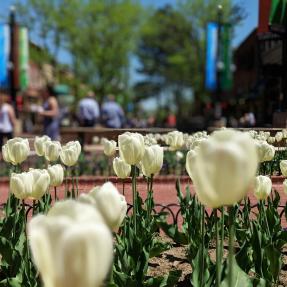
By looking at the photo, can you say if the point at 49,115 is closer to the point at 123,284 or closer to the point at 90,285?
the point at 123,284

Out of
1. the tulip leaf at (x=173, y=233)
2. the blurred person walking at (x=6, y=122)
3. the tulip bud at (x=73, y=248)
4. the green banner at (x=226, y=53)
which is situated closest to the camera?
the tulip bud at (x=73, y=248)

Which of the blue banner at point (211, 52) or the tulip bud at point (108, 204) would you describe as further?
the blue banner at point (211, 52)

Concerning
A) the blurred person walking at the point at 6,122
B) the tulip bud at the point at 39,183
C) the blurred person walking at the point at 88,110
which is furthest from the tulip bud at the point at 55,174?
the blurred person walking at the point at 88,110

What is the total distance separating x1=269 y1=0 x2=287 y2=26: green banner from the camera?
8586mm

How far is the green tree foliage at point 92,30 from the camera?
33.2 m

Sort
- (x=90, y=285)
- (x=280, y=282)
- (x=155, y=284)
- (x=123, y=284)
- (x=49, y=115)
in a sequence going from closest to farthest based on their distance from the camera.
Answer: (x=90, y=285) < (x=123, y=284) < (x=155, y=284) < (x=280, y=282) < (x=49, y=115)

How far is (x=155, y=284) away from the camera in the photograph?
2.49 meters

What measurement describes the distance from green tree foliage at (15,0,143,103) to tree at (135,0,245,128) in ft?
5.23

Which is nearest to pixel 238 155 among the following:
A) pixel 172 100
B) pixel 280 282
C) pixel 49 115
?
pixel 280 282

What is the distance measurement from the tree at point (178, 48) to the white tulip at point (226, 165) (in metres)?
22.6

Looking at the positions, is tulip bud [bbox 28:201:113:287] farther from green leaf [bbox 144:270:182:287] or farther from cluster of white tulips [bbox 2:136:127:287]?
green leaf [bbox 144:270:182:287]

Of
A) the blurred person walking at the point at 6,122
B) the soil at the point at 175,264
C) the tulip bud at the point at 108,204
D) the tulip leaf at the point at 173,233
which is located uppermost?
the blurred person walking at the point at 6,122

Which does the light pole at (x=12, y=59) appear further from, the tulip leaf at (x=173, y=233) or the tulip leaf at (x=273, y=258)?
the tulip leaf at (x=273, y=258)

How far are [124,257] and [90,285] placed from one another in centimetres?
175
